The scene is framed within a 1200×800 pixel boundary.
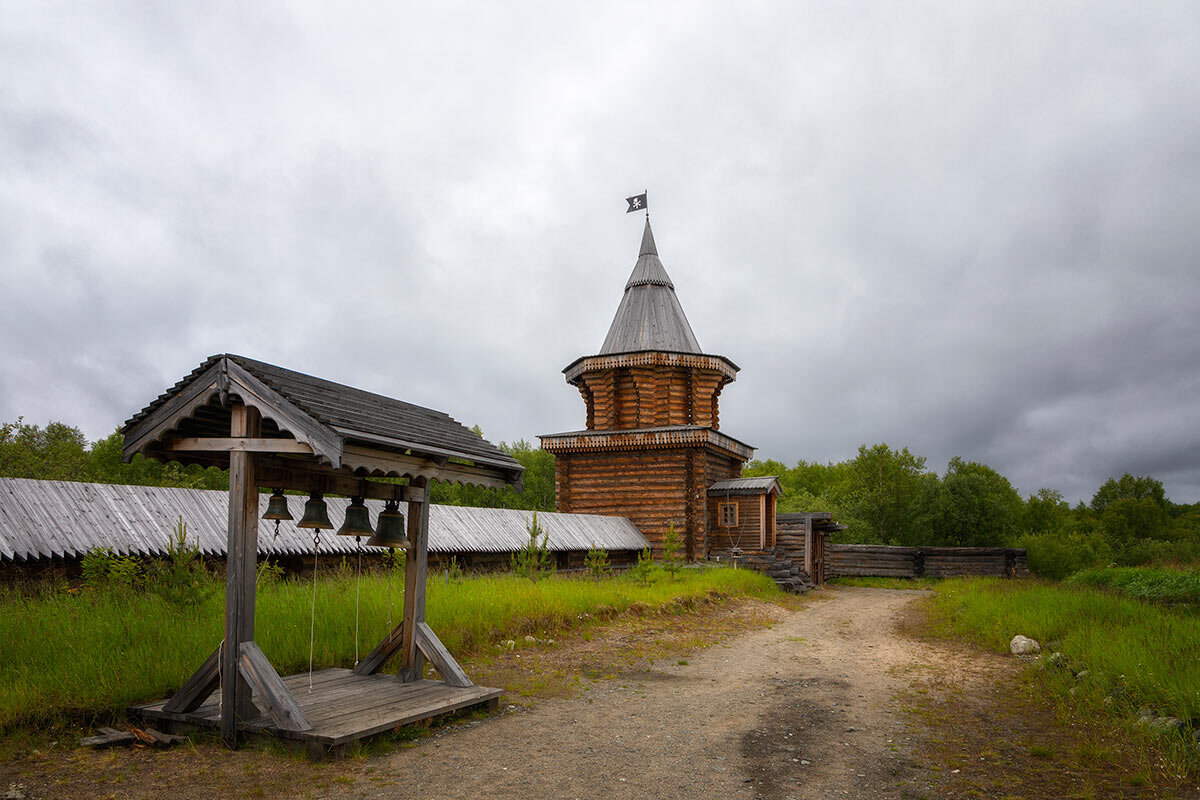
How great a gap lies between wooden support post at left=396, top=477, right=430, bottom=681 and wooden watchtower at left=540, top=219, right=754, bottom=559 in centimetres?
1988

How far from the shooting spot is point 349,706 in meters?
6.52

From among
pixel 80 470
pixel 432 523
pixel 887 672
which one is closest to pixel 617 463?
pixel 432 523

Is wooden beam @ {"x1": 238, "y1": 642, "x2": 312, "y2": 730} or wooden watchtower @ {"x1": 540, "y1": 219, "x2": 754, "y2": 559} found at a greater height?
wooden watchtower @ {"x1": 540, "y1": 219, "x2": 754, "y2": 559}

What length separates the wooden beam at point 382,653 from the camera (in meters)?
7.67

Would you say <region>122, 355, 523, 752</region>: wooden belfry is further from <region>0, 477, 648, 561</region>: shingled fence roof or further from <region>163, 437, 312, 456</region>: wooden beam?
<region>0, 477, 648, 561</region>: shingled fence roof

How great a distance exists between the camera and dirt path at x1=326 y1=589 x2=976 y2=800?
17.3ft

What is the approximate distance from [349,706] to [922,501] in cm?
4055

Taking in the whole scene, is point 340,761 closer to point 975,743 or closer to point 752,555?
point 975,743

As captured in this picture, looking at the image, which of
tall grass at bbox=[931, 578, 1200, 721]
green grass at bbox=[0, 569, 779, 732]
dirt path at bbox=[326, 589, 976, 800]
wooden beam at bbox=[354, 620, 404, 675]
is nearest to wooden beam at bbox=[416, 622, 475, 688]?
wooden beam at bbox=[354, 620, 404, 675]

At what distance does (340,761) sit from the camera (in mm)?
5637

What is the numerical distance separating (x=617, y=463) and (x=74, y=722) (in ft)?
75.4

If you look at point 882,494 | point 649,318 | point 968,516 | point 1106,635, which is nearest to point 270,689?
point 1106,635

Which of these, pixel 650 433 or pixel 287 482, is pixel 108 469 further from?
pixel 287 482

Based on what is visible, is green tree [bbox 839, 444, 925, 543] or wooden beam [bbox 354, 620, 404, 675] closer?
wooden beam [bbox 354, 620, 404, 675]
